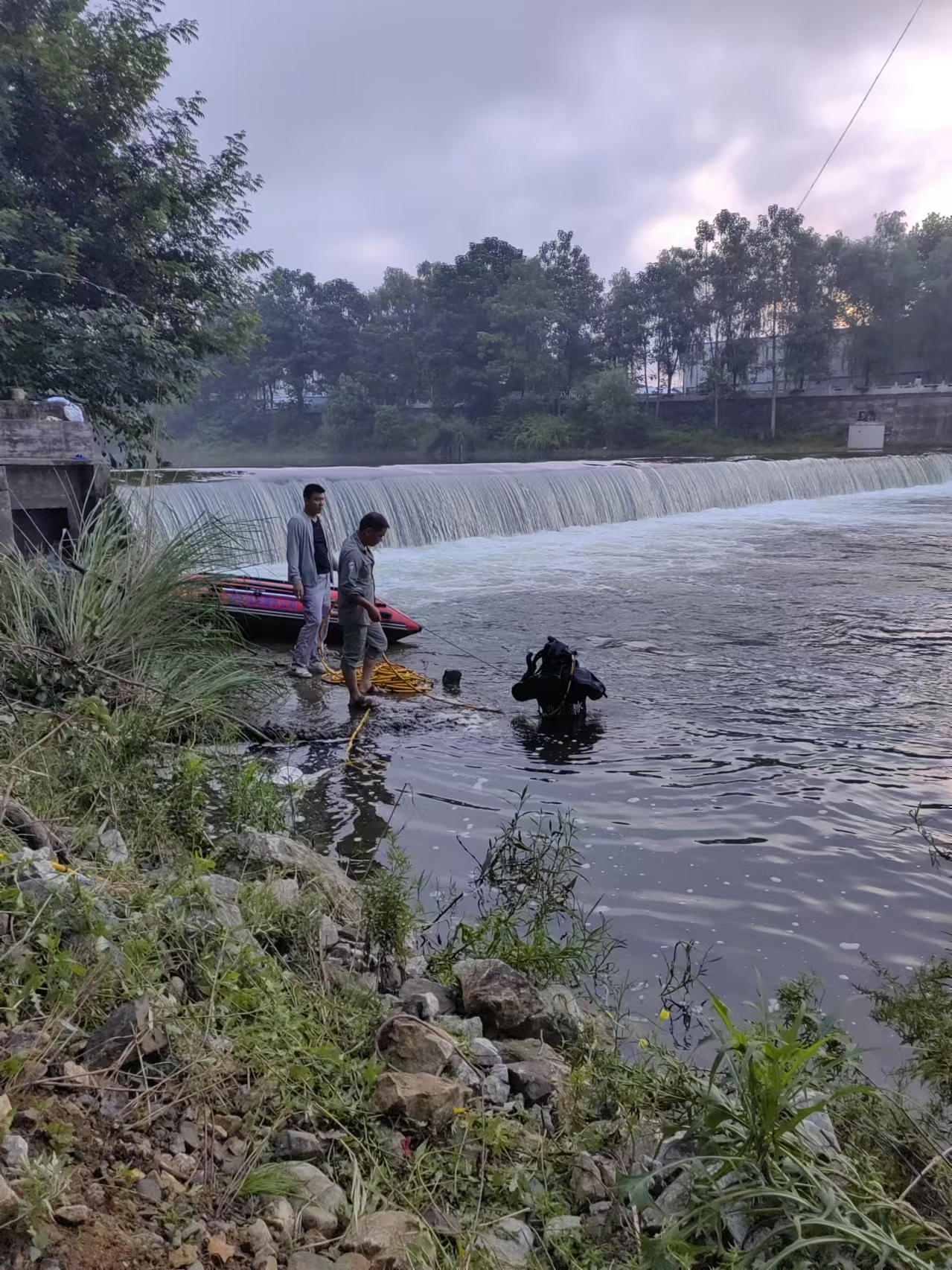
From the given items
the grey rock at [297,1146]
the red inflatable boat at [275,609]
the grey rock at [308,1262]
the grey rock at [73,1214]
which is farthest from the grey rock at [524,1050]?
the red inflatable boat at [275,609]

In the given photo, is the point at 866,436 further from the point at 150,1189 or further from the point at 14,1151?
the point at 14,1151

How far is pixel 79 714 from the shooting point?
16.5 feet

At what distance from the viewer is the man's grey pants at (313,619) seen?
27.8ft

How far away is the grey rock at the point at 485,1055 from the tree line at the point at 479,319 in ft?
46.1

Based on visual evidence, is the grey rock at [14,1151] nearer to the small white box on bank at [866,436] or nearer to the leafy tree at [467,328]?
the small white box on bank at [866,436]

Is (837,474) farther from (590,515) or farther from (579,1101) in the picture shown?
→ (579,1101)

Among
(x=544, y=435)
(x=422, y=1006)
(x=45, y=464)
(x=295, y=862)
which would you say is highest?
(x=544, y=435)

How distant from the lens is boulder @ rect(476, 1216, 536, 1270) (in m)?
2.21

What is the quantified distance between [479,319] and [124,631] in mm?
57708

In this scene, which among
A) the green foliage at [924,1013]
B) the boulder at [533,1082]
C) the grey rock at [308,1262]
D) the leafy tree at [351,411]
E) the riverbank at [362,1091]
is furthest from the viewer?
the leafy tree at [351,411]

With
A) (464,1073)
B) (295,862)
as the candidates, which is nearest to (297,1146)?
(464,1073)

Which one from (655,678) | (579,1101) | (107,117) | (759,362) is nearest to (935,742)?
(655,678)

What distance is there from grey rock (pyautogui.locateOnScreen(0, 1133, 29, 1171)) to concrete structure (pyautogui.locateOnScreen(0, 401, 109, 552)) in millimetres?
8559

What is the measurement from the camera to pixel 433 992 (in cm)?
349
